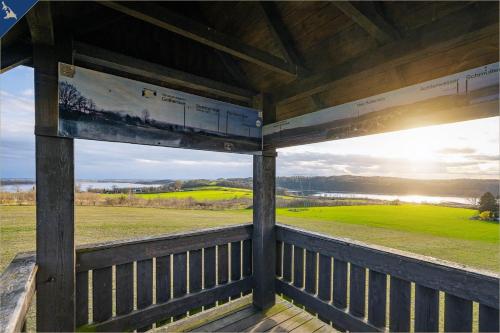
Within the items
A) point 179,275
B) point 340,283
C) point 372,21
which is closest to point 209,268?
point 179,275

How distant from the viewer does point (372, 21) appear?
1.75m

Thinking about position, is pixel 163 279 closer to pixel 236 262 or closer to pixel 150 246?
pixel 150 246

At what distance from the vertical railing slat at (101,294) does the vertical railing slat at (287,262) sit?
206 cm

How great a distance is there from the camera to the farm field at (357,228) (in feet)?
18.7

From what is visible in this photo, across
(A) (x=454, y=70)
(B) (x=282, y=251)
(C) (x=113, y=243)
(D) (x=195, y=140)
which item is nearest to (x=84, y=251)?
(C) (x=113, y=243)

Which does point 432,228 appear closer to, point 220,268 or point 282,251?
point 282,251

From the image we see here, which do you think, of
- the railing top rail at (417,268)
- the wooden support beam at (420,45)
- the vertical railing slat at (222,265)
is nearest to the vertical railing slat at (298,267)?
the railing top rail at (417,268)

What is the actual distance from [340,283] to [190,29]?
286 centimetres

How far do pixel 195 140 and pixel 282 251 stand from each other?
1943mm

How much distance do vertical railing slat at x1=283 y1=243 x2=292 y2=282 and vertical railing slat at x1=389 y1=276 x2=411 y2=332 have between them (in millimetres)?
1231

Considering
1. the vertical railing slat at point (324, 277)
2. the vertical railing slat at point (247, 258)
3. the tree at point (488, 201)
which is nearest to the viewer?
the vertical railing slat at point (324, 277)

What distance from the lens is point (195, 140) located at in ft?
8.09

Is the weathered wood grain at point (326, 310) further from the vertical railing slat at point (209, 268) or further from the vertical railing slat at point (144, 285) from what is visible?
the vertical railing slat at point (144, 285)

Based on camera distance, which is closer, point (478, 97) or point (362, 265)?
point (478, 97)
